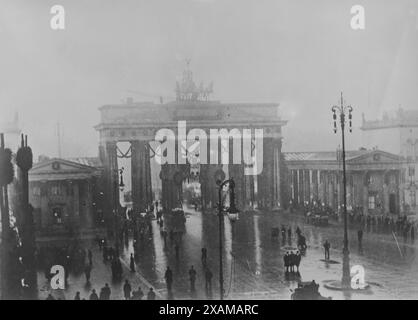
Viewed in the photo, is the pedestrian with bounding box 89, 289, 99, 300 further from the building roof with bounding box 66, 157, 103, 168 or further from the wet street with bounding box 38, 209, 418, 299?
the building roof with bounding box 66, 157, 103, 168

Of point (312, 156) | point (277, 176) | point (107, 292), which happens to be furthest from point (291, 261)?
point (277, 176)

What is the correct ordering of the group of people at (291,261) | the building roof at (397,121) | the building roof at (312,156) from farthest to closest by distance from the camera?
the building roof at (312,156)
the building roof at (397,121)
the group of people at (291,261)

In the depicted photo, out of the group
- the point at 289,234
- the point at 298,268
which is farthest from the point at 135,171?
the point at 298,268

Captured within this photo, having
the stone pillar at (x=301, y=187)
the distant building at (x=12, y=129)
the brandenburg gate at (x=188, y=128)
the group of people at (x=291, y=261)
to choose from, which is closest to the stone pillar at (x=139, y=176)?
the brandenburg gate at (x=188, y=128)

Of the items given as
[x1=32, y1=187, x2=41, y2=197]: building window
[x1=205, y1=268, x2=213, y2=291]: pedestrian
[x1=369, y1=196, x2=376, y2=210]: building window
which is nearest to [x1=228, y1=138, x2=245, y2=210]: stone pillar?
[x1=205, y1=268, x2=213, y2=291]: pedestrian

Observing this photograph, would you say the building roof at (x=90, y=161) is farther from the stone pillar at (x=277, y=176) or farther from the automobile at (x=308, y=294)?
the automobile at (x=308, y=294)

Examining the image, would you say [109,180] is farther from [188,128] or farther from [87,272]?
[87,272]
